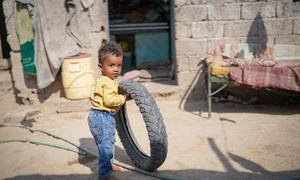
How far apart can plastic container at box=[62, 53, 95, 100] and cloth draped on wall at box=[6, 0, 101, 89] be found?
21 cm

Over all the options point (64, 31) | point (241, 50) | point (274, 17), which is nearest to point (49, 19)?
point (64, 31)

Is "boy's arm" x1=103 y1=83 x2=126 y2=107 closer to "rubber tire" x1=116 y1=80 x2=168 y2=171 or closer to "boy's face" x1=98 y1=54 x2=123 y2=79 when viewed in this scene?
"boy's face" x1=98 y1=54 x2=123 y2=79

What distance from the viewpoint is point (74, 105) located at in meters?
6.30

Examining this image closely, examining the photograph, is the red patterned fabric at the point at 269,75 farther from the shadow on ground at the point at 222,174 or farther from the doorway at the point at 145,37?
the doorway at the point at 145,37

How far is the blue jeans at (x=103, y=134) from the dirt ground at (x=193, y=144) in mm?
305

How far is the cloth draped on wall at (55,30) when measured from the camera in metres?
6.15

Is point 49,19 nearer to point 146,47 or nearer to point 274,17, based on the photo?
point 146,47

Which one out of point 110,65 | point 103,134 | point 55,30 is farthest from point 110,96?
point 55,30

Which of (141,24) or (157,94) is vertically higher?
(141,24)

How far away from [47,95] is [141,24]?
3.68 m

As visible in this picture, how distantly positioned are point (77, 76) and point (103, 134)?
9.32ft

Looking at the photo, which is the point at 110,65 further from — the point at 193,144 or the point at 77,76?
the point at 77,76

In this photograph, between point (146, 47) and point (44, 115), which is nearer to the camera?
point (44, 115)

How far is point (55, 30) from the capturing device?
6.27 metres
